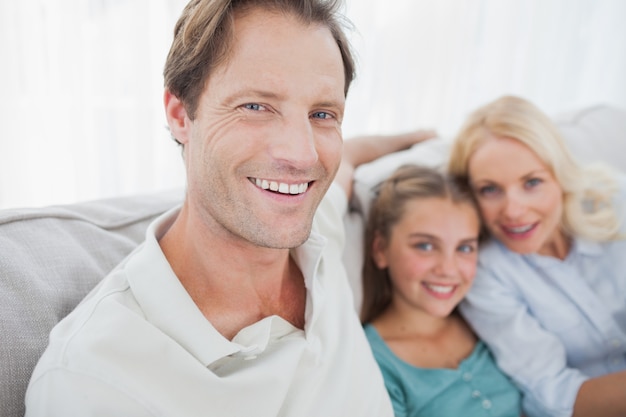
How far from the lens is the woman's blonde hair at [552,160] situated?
1559 mm

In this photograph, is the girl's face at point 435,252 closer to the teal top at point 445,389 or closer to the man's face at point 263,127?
the teal top at point 445,389

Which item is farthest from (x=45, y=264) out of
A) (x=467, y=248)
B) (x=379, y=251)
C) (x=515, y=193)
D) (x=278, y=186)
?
(x=515, y=193)

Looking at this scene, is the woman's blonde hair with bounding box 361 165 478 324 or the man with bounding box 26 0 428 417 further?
the woman's blonde hair with bounding box 361 165 478 324

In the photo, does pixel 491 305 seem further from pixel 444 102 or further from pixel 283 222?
pixel 444 102

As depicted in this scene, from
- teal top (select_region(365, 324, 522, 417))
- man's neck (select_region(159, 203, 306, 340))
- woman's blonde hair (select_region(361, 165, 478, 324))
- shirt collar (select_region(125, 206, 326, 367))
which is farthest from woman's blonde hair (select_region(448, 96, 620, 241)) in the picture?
shirt collar (select_region(125, 206, 326, 367))

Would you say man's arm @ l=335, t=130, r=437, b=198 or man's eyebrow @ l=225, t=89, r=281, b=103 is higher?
man's eyebrow @ l=225, t=89, r=281, b=103

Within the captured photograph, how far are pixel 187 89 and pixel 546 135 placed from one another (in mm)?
1062

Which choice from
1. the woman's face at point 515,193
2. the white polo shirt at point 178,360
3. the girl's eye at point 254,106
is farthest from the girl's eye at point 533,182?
the girl's eye at point 254,106

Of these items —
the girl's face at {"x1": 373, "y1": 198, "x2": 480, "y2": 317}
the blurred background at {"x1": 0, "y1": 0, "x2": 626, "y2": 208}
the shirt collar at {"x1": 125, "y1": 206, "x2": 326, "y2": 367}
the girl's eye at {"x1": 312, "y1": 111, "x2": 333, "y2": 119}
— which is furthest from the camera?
the blurred background at {"x1": 0, "y1": 0, "x2": 626, "y2": 208}

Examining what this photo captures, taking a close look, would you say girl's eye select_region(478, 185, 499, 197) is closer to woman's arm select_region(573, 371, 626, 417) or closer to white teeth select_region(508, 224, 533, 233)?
white teeth select_region(508, 224, 533, 233)

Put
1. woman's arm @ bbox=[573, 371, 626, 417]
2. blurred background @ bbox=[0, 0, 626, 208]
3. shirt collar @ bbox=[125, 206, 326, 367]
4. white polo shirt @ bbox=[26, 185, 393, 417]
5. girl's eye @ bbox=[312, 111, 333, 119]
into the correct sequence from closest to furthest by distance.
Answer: white polo shirt @ bbox=[26, 185, 393, 417] < shirt collar @ bbox=[125, 206, 326, 367] < girl's eye @ bbox=[312, 111, 333, 119] < woman's arm @ bbox=[573, 371, 626, 417] < blurred background @ bbox=[0, 0, 626, 208]

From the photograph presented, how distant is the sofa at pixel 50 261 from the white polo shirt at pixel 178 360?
0.22 feet

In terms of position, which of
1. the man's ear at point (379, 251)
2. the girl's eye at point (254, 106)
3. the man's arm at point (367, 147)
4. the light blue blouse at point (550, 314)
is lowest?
the light blue blouse at point (550, 314)

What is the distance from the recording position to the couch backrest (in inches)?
33.4
